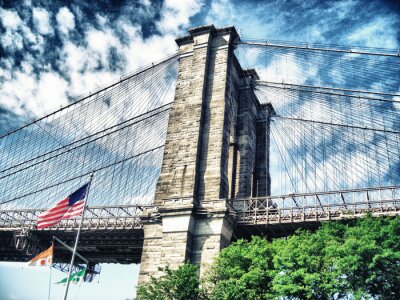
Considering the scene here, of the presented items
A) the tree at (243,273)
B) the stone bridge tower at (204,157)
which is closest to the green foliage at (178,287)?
the tree at (243,273)

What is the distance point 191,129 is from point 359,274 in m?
15.9

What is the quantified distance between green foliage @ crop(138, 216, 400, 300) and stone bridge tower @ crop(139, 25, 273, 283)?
260cm

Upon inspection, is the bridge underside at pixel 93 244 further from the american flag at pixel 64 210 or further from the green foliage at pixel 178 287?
the american flag at pixel 64 210

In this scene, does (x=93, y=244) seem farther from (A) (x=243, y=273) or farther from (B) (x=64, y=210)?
(A) (x=243, y=273)

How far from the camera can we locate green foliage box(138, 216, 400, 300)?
20.9 meters

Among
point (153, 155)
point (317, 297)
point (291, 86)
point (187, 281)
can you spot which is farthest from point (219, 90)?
point (317, 297)

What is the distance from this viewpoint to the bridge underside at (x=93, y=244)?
38562 millimetres

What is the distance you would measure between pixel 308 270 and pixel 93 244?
82.0 feet

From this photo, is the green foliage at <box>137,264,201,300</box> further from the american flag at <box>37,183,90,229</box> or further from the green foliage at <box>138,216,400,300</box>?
the american flag at <box>37,183,90,229</box>

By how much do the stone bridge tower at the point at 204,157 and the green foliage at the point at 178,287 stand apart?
2.22 metres

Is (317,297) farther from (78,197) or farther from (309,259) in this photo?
(78,197)

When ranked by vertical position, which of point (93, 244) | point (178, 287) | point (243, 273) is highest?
point (93, 244)

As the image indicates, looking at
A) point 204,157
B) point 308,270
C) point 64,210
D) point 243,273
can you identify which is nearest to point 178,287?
point 243,273

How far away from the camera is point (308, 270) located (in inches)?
882
